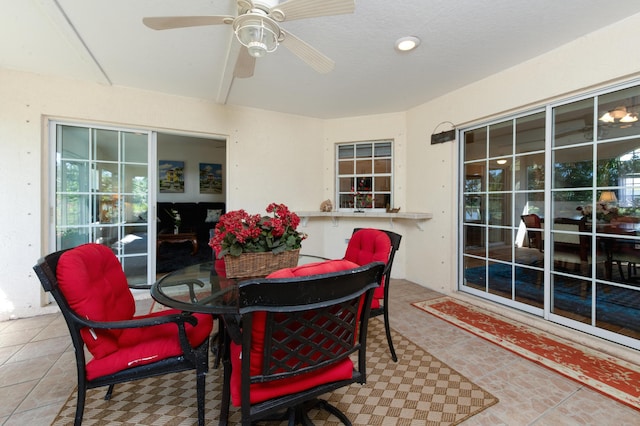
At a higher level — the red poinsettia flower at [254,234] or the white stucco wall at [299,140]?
the white stucco wall at [299,140]

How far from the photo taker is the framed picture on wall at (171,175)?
6125 mm

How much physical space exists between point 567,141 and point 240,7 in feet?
9.09

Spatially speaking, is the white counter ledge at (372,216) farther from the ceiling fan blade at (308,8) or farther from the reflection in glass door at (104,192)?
the ceiling fan blade at (308,8)

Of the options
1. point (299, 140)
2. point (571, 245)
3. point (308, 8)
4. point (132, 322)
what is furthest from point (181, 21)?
point (571, 245)

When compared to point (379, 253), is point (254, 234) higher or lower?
higher

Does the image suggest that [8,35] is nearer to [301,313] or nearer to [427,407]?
[301,313]

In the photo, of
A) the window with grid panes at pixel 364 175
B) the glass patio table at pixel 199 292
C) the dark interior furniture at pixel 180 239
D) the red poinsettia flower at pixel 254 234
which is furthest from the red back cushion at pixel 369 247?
the dark interior furniture at pixel 180 239

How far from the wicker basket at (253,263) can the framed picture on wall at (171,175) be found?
536cm

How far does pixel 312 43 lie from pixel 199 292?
2080 millimetres

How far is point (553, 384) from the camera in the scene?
5.65ft

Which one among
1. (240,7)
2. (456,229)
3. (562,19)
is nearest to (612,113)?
(562,19)

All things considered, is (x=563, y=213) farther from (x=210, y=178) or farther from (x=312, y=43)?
(x=210, y=178)

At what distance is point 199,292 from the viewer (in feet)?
5.14

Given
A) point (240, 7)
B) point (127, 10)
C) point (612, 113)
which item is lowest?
point (612, 113)
